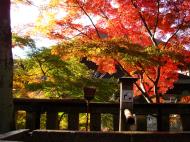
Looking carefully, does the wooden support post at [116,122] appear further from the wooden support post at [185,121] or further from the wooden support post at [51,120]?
the wooden support post at [185,121]

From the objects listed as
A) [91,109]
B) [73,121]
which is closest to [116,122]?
[91,109]

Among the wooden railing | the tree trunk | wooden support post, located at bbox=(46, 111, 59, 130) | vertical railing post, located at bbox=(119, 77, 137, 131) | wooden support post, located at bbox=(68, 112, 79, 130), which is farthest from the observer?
the wooden railing

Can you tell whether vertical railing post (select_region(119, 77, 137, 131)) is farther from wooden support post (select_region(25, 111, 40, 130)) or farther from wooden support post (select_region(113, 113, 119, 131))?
wooden support post (select_region(25, 111, 40, 130))

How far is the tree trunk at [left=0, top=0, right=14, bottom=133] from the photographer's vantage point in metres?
6.18

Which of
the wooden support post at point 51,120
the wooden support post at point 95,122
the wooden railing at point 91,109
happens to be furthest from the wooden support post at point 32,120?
the wooden support post at point 95,122

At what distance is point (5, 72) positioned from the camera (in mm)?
6270

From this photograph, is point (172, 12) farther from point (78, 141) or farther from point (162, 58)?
point (78, 141)

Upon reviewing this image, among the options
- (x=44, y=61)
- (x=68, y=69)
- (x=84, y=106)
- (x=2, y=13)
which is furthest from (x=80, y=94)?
(x=2, y=13)

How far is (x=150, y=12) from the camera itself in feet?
45.6

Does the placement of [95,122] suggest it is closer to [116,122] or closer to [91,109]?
[91,109]

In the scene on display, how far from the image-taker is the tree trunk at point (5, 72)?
618 cm

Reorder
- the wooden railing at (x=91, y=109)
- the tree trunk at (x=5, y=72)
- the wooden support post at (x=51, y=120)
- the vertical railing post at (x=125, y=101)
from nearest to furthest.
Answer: the tree trunk at (x=5, y=72) < the vertical railing post at (x=125, y=101) < the wooden support post at (x=51, y=120) < the wooden railing at (x=91, y=109)

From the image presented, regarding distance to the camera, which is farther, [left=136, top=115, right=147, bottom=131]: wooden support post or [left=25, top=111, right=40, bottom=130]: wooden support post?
[left=25, top=111, right=40, bottom=130]: wooden support post

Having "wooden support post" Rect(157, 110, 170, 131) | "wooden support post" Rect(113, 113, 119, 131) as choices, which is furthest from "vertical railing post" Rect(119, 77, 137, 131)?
"wooden support post" Rect(157, 110, 170, 131)
